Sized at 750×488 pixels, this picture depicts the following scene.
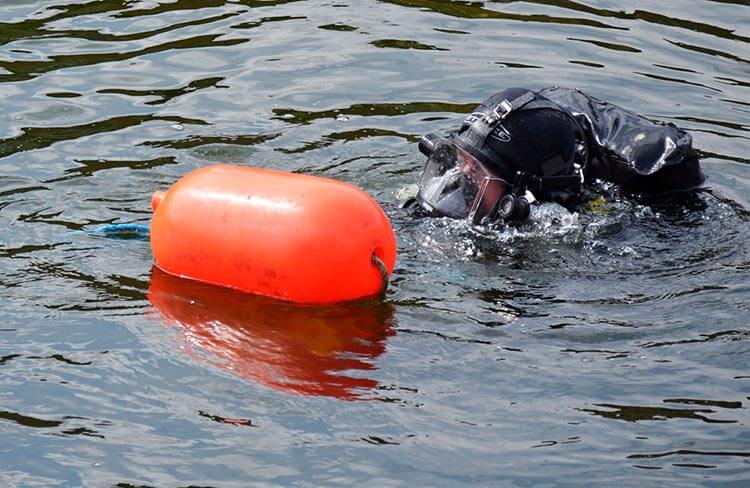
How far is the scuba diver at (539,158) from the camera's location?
269 inches

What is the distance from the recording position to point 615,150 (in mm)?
7141

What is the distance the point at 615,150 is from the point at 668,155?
0.29m

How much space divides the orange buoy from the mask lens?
102 centimetres

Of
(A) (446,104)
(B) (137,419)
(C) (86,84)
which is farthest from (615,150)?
(C) (86,84)

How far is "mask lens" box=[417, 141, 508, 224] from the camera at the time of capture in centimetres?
Result: 688

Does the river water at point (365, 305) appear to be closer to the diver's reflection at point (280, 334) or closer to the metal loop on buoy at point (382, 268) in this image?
the diver's reflection at point (280, 334)

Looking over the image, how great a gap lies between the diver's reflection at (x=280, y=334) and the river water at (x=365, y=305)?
0.01 metres

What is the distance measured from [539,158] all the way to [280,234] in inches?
69.6

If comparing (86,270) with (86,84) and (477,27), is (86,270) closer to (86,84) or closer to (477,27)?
(86,84)

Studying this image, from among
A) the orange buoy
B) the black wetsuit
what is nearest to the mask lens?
the black wetsuit

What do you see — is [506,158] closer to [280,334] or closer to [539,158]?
[539,158]

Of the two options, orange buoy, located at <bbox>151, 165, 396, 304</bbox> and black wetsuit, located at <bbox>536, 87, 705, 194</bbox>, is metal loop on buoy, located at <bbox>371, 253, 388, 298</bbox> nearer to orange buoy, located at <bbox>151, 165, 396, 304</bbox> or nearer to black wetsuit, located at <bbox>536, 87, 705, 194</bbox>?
orange buoy, located at <bbox>151, 165, 396, 304</bbox>

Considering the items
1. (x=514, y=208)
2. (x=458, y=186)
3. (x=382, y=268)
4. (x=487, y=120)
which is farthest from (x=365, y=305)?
(x=487, y=120)

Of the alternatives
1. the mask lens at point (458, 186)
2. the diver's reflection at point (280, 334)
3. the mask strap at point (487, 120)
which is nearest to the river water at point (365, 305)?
the diver's reflection at point (280, 334)
